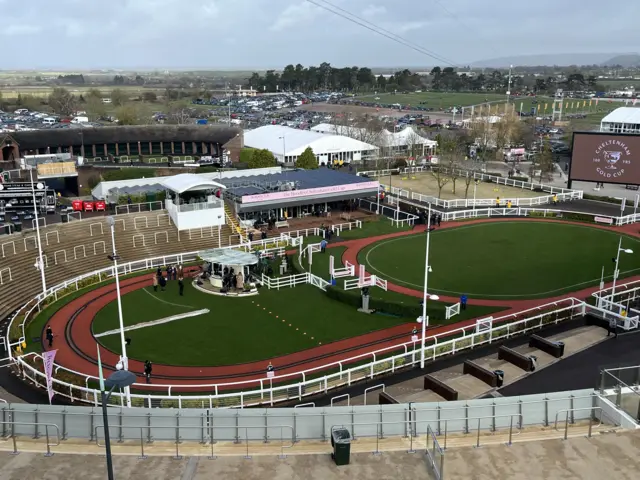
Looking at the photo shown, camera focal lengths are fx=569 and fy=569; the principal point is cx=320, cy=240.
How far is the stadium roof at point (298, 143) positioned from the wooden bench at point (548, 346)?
5484cm

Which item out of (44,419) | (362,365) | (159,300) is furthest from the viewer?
(159,300)

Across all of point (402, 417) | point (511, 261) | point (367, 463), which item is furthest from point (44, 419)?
point (511, 261)

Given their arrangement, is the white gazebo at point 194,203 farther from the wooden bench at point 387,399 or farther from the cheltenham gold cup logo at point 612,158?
the cheltenham gold cup logo at point 612,158

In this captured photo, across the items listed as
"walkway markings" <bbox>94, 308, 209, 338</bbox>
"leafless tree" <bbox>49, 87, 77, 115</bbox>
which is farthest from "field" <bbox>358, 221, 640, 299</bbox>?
"leafless tree" <bbox>49, 87, 77, 115</bbox>

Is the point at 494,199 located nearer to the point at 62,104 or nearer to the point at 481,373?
the point at 481,373

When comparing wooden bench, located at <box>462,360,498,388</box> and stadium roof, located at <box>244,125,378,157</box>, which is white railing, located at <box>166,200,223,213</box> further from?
stadium roof, located at <box>244,125,378,157</box>

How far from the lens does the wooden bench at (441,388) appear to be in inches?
777

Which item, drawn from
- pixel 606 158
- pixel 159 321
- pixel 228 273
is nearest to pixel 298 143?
pixel 606 158

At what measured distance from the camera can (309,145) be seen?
75.8m

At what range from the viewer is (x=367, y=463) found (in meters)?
13.1

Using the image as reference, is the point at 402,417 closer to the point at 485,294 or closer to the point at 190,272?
the point at 485,294

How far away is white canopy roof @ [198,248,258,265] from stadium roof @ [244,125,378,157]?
132 feet

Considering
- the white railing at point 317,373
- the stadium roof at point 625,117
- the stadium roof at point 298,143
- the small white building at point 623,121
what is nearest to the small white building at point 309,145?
the stadium roof at point 298,143

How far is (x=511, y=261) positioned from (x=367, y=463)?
96.3ft
